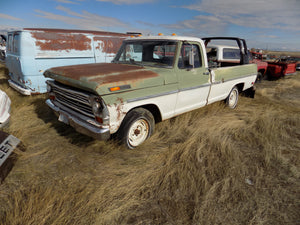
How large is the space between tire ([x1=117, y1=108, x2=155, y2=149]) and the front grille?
53cm

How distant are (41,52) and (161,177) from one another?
5013mm

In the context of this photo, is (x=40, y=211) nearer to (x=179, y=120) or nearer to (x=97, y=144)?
(x=97, y=144)

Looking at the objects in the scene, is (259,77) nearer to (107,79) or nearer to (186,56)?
(186,56)

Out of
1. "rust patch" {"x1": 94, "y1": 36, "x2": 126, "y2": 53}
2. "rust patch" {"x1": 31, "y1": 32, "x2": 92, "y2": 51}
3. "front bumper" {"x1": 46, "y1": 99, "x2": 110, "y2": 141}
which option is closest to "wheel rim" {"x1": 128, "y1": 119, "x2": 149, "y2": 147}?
"front bumper" {"x1": 46, "y1": 99, "x2": 110, "y2": 141}

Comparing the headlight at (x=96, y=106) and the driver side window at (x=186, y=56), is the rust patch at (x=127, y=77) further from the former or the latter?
the driver side window at (x=186, y=56)

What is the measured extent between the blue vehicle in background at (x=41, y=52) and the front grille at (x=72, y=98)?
7.79ft

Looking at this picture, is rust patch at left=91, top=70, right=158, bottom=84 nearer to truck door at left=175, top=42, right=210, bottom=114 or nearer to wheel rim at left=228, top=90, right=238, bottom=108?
truck door at left=175, top=42, right=210, bottom=114

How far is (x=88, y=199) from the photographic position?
2.13 meters

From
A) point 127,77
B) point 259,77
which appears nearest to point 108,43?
point 127,77

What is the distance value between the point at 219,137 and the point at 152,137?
52.5 inches

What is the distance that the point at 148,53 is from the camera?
3.68 metres

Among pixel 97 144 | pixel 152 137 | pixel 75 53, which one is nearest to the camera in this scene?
pixel 97 144

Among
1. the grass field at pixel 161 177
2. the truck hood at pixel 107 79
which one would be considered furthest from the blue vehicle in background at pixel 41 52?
the truck hood at pixel 107 79

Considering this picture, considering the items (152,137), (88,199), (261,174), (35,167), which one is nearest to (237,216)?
(261,174)
